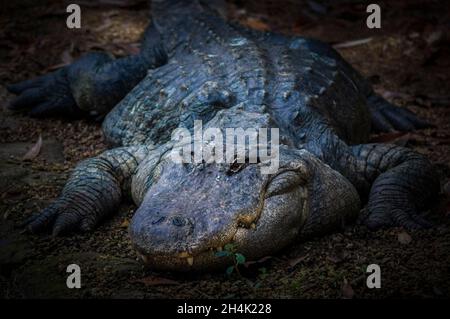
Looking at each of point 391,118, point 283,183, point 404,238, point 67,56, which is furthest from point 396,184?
point 67,56

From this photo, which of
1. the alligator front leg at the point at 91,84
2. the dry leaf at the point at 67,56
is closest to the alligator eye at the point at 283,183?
the alligator front leg at the point at 91,84

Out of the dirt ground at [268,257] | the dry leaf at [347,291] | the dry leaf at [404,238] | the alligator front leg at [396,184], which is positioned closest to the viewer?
the dry leaf at [347,291]

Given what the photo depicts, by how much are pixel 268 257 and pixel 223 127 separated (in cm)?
96

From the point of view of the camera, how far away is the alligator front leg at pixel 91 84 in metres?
6.19

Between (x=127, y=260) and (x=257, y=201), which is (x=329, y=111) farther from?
(x=127, y=260)

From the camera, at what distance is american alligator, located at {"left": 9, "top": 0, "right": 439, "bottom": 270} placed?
11.8 feet

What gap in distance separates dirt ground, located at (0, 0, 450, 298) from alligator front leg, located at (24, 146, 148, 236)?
0.09 metres

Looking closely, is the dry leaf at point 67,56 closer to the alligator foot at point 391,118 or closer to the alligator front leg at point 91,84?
the alligator front leg at point 91,84

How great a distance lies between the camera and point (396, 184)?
448 centimetres

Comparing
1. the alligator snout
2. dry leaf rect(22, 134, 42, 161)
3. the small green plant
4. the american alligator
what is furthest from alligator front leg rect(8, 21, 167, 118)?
the small green plant

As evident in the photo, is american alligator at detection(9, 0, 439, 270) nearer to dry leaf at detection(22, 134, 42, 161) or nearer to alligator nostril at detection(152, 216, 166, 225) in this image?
alligator nostril at detection(152, 216, 166, 225)

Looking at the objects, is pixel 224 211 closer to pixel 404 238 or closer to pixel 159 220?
pixel 159 220

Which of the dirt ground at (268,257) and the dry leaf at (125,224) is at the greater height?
the dirt ground at (268,257)

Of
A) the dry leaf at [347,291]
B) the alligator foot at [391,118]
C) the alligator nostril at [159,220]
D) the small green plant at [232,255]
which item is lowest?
the dry leaf at [347,291]
